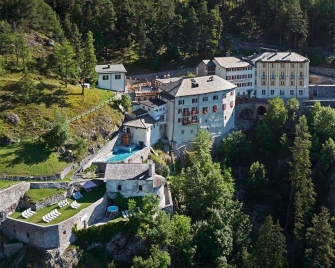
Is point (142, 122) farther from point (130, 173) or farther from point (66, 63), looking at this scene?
point (66, 63)

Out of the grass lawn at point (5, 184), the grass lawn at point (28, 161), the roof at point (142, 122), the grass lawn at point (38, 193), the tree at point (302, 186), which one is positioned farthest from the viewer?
the roof at point (142, 122)

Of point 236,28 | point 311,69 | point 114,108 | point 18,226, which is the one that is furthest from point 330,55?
point 18,226

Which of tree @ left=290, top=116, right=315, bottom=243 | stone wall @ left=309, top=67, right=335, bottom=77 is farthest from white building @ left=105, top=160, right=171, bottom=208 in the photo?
stone wall @ left=309, top=67, right=335, bottom=77

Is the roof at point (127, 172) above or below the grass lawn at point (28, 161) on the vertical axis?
Answer: below

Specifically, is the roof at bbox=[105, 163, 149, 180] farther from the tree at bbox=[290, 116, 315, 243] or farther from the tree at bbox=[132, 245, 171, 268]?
the tree at bbox=[290, 116, 315, 243]

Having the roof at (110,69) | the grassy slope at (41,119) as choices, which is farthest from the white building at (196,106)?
the grassy slope at (41,119)

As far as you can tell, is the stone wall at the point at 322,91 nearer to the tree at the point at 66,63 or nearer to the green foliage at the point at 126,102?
the green foliage at the point at 126,102

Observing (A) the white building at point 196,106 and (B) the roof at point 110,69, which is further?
(B) the roof at point 110,69
